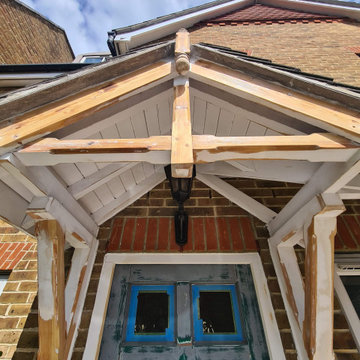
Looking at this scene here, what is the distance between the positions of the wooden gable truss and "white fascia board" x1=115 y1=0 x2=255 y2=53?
3105 millimetres

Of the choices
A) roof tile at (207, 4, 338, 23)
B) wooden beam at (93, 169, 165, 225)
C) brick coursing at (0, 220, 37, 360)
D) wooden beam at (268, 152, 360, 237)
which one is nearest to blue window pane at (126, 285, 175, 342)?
wooden beam at (93, 169, 165, 225)

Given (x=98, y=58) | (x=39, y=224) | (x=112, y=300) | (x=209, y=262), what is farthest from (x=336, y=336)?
(x=98, y=58)

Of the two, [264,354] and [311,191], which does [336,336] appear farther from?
[311,191]

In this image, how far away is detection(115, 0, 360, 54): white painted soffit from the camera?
452cm

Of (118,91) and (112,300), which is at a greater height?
(118,91)

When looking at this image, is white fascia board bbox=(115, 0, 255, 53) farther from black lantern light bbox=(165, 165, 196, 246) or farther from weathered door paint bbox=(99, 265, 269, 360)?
weathered door paint bbox=(99, 265, 269, 360)

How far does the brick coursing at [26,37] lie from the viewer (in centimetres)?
A: 730

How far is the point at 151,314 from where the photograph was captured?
1937 mm

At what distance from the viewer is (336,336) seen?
5.81 ft

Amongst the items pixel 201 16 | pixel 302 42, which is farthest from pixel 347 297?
pixel 201 16

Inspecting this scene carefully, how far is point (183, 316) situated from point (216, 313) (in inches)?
11.2

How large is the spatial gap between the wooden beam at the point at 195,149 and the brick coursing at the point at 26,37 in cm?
798

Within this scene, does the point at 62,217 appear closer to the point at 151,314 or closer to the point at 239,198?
the point at 151,314

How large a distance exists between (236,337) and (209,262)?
60cm
